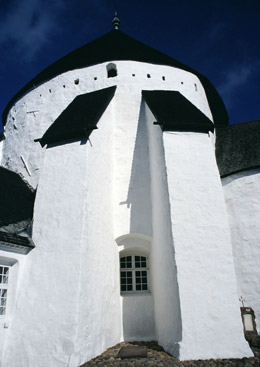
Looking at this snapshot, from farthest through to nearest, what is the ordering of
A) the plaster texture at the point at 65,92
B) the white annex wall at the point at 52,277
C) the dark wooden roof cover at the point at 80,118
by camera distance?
1. the plaster texture at the point at 65,92
2. the dark wooden roof cover at the point at 80,118
3. the white annex wall at the point at 52,277

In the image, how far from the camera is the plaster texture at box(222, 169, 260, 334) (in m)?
7.12

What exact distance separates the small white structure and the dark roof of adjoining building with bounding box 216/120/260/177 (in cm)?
8

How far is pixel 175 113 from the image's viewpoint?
791 centimetres

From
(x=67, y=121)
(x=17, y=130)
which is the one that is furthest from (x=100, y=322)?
(x=17, y=130)

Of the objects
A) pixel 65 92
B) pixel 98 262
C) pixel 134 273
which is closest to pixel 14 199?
pixel 98 262

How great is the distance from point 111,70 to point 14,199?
20.4ft

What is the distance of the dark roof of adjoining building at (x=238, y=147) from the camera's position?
8.50 meters

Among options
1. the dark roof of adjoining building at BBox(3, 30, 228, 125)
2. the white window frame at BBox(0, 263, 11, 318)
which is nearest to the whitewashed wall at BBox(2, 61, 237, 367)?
the white window frame at BBox(0, 263, 11, 318)

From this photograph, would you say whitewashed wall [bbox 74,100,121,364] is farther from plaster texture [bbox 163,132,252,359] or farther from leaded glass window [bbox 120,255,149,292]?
plaster texture [bbox 163,132,252,359]

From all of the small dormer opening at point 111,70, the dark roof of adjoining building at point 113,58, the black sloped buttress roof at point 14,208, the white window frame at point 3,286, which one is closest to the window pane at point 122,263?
the black sloped buttress roof at point 14,208

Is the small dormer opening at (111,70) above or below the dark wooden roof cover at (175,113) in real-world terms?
above

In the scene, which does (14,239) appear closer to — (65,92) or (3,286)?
(3,286)

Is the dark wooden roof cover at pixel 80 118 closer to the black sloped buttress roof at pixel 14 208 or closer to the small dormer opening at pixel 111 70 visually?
the small dormer opening at pixel 111 70

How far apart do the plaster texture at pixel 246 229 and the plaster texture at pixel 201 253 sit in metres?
1.75
